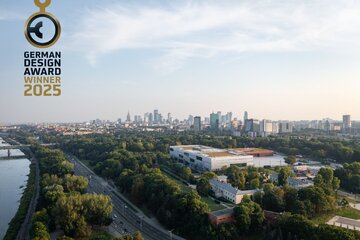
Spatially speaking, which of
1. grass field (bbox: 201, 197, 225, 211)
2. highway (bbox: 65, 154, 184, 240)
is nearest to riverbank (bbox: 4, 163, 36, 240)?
highway (bbox: 65, 154, 184, 240)

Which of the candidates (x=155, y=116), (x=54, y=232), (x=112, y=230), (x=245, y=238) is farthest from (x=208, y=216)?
(x=155, y=116)

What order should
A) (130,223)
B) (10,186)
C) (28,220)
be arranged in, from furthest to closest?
1. (10,186)
2. (28,220)
3. (130,223)

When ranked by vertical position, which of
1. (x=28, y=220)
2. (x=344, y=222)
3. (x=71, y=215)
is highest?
(x=71, y=215)

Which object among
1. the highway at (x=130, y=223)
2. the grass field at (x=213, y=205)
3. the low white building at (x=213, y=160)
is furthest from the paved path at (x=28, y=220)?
the low white building at (x=213, y=160)

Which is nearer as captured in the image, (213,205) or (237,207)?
(237,207)

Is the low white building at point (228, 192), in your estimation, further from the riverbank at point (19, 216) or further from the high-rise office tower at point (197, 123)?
the high-rise office tower at point (197, 123)

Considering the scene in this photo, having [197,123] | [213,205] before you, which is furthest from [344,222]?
[197,123]

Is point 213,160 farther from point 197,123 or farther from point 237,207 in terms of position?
point 197,123
